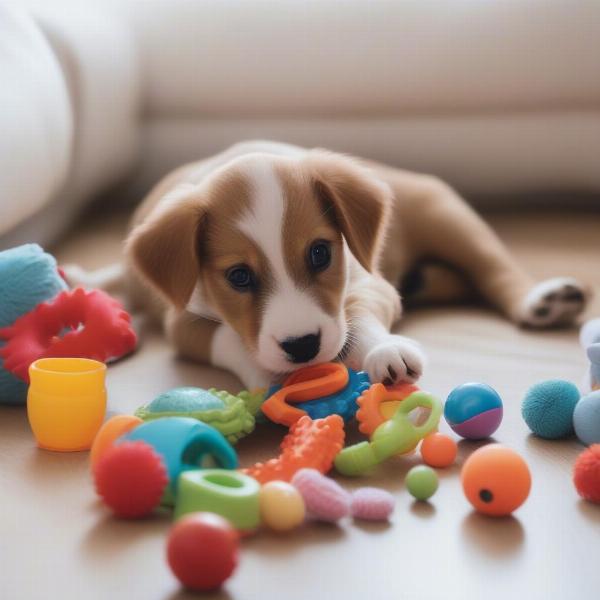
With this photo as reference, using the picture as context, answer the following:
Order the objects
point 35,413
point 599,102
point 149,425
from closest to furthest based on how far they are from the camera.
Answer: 1. point 149,425
2. point 35,413
3. point 599,102

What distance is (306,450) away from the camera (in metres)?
1.54

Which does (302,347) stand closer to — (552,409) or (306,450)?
(306,450)

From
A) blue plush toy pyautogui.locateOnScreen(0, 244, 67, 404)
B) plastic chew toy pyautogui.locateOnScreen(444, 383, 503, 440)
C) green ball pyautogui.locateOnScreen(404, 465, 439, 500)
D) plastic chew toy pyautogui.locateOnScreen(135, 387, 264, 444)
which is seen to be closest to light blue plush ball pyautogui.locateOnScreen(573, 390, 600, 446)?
plastic chew toy pyautogui.locateOnScreen(444, 383, 503, 440)

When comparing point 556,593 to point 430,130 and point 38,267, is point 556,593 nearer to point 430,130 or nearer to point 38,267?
point 38,267

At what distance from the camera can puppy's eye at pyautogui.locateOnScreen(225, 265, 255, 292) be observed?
201 cm

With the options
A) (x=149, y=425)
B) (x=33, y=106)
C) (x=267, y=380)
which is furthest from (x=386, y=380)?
(x=33, y=106)

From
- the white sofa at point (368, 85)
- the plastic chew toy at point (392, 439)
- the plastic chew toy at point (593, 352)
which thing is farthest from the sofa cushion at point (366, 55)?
the plastic chew toy at point (392, 439)

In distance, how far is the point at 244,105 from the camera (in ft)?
12.2

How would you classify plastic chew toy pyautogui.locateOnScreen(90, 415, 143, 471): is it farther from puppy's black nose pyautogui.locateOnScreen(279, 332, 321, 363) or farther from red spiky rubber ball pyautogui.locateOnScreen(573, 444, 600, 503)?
red spiky rubber ball pyautogui.locateOnScreen(573, 444, 600, 503)

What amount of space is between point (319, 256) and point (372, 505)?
74 centimetres

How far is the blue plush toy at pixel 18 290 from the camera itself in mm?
1988

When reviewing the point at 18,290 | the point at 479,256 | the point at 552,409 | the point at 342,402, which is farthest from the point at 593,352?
the point at 18,290

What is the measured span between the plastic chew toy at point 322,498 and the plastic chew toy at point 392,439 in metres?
0.17

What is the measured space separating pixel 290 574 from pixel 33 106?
1.81m
